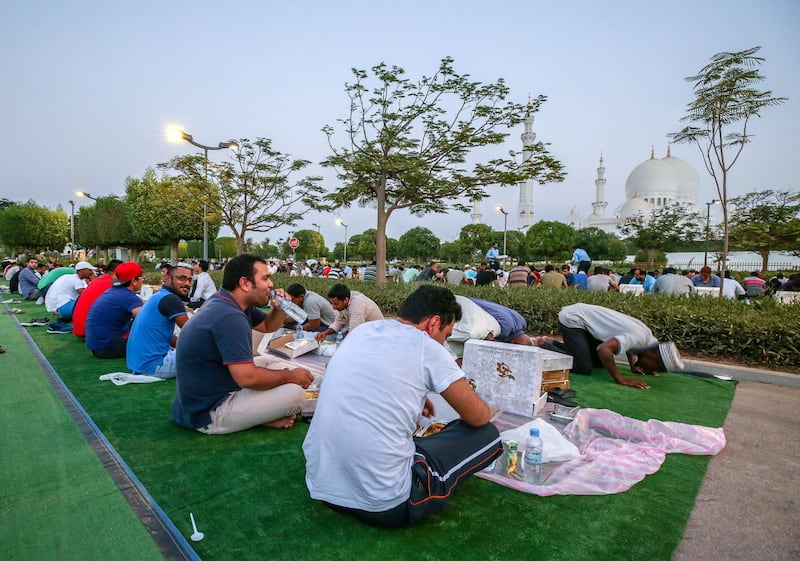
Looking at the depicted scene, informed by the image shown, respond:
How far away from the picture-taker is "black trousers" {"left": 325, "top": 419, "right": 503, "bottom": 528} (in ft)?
7.75

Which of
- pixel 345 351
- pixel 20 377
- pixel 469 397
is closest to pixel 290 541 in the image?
pixel 345 351

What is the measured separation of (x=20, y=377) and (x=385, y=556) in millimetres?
5617

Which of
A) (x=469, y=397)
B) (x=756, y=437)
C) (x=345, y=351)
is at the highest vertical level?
(x=345, y=351)

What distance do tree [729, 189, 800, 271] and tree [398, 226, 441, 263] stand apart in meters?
46.4

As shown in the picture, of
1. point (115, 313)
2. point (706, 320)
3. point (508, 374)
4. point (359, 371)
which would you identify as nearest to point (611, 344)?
point (508, 374)

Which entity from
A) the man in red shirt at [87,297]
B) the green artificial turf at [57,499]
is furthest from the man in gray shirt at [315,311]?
the green artificial turf at [57,499]

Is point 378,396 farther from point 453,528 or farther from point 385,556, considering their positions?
point 453,528

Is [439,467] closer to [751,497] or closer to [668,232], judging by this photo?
[751,497]

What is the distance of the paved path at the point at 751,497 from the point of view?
8.12 ft

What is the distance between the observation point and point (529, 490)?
2912 millimetres

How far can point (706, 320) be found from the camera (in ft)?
22.6

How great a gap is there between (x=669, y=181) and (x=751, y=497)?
7807cm

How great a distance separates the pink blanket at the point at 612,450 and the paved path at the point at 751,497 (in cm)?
25

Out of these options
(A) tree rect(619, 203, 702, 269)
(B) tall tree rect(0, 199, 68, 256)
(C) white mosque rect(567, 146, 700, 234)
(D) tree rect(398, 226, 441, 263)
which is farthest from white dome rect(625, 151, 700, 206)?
(B) tall tree rect(0, 199, 68, 256)
